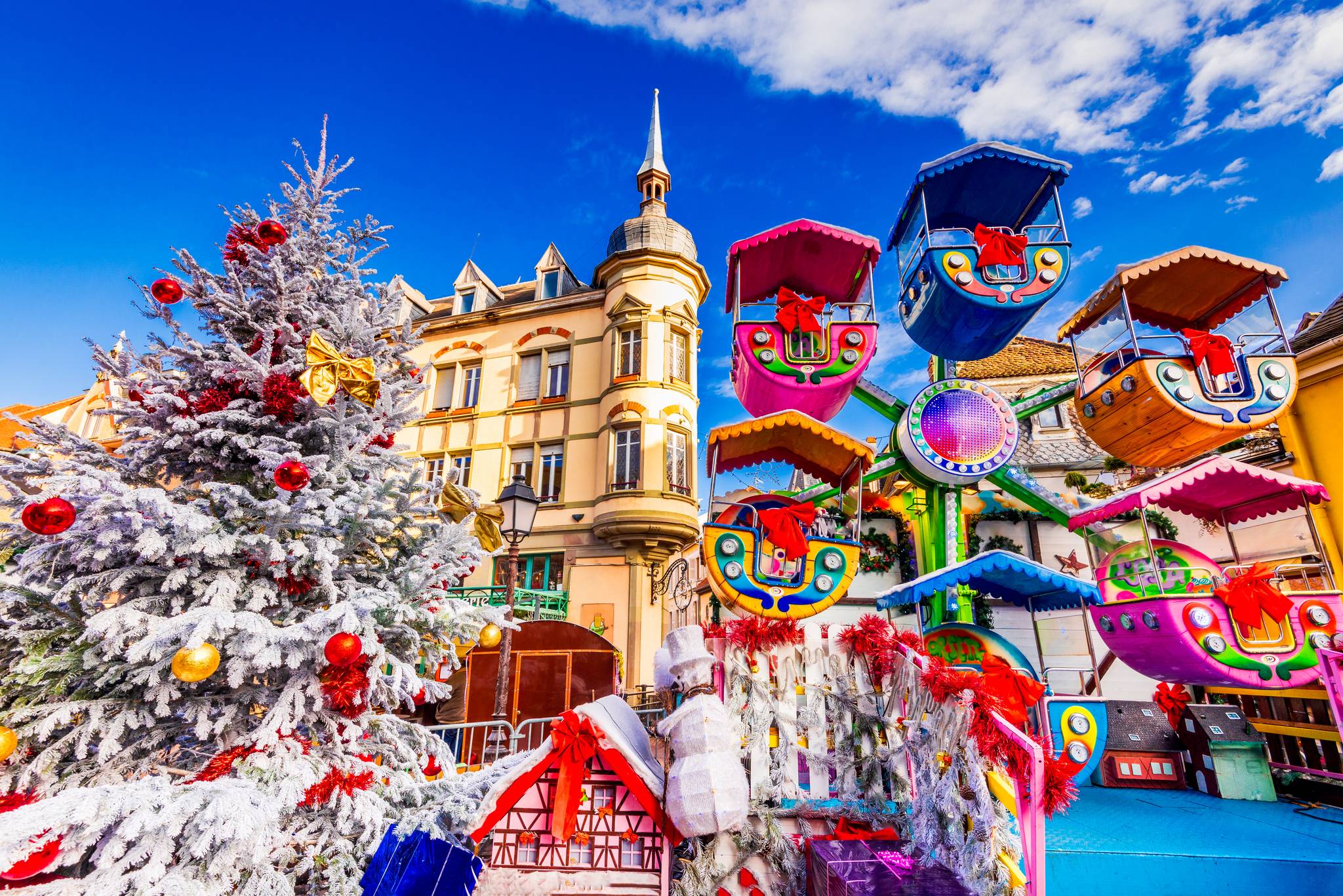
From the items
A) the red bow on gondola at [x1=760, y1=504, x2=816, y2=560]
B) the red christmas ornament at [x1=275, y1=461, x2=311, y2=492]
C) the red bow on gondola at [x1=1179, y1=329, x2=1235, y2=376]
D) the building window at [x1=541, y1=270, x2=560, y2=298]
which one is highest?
the building window at [x1=541, y1=270, x2=560, y2=298]

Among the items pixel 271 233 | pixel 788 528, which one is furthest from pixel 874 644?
pixel 271 233

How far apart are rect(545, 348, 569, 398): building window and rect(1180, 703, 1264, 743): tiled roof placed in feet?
53.4

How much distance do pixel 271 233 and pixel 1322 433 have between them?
1299cm

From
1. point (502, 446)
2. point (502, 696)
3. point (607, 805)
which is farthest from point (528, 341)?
point (607, 805)

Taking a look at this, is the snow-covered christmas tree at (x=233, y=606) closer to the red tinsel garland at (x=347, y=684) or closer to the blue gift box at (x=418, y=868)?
the red tinsel garland at (x=347, y=684)

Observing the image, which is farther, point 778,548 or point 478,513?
point 478,513

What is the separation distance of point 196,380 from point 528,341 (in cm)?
1682

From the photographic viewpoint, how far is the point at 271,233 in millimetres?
3771

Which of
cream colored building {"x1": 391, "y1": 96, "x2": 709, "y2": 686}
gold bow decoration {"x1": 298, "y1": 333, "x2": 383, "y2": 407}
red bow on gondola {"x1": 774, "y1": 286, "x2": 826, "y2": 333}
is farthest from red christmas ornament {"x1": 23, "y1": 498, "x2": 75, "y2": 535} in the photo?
cream colored building {"x1": 391, "y1": 96, "x2": 709, "y2": 686}

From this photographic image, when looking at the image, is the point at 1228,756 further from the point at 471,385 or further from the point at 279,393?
the point at 471,385

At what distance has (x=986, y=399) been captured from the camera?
286 inches

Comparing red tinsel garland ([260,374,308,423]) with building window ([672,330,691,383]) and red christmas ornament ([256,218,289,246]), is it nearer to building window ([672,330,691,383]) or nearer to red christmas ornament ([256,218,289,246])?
red christmas ornament ([256,218,289,246])

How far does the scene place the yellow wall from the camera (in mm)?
8414

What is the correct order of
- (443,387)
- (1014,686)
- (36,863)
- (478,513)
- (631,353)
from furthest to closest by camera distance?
1. (443,387)
2. (631,353)
3. (478,513)
4. (1014,686)
5. (36,863)
